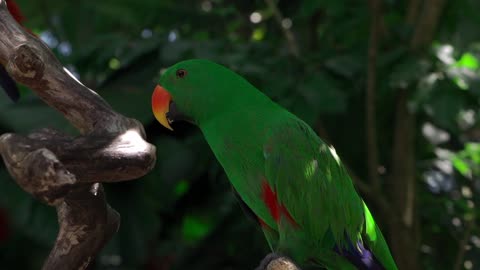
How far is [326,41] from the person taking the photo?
265 centimetres

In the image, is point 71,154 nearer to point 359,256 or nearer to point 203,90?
point 203,90

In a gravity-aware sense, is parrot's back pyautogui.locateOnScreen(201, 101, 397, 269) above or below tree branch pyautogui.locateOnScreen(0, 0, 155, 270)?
below

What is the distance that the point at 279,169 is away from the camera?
4.33 feet

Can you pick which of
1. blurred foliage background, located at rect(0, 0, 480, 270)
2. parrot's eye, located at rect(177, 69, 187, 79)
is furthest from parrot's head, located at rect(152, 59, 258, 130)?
blurred foliage background, located at rect(0, 0, 480, 270)

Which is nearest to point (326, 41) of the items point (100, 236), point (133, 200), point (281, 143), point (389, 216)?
point (389, 216)

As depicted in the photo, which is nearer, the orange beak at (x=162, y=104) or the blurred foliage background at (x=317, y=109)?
the orange beak at (x=162, y=104)

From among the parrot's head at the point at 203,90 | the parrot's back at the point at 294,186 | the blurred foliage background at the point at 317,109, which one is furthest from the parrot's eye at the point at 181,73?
the blurred foliage background at the point at 317,109

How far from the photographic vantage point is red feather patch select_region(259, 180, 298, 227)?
133cm

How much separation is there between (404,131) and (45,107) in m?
1.20

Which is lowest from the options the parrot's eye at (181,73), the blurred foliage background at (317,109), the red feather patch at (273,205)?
the blurred foliage background at (317,109)

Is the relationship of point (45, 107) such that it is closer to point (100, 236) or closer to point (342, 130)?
point (342, 130)

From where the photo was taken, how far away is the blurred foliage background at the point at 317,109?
6.84 feet

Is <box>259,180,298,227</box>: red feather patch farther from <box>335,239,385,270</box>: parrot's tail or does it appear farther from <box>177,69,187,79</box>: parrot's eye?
<box>177,69,187,79</box>: parrot's eye

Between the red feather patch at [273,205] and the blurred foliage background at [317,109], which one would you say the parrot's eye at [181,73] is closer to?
the red feather patch at [273,205]
